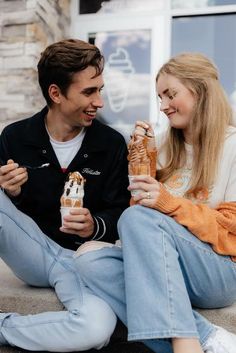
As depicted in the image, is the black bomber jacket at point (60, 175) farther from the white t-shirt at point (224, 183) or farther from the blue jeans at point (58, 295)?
the white t-shirt at point (224, 183)

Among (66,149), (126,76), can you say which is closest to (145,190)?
(66,149)

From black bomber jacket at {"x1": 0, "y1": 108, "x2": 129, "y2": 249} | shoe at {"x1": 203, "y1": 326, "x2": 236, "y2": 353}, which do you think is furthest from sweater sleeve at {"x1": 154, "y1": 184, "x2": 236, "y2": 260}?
black bomber jacket at {"x1": 0, "y1": 108, "x2": 129, "y2": 249}

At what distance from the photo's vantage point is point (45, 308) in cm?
221

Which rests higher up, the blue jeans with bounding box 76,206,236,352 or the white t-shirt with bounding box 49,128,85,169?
the white t-shirt with bounding box 49,128,85,169

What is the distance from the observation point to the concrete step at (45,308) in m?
2.03

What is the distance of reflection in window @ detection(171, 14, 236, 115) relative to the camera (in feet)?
15.5

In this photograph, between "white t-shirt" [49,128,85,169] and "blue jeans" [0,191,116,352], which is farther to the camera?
"white t-shirt" [49,128,85,169]

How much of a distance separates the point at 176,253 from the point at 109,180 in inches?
30.2

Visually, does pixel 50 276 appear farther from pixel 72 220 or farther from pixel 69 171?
pixel 69 171

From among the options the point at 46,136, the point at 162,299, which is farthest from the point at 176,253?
the point at 46,136

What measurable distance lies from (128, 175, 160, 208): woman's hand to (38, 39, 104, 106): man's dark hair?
2.51 ft

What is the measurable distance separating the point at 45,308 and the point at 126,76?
3.19m

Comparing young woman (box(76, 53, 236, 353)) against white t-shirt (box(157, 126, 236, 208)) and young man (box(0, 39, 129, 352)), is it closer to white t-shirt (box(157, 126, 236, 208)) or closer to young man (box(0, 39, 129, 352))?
white t-shirt (box(157, 126, 236, 208))

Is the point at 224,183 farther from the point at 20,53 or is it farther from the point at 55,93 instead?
the point at 20,53
